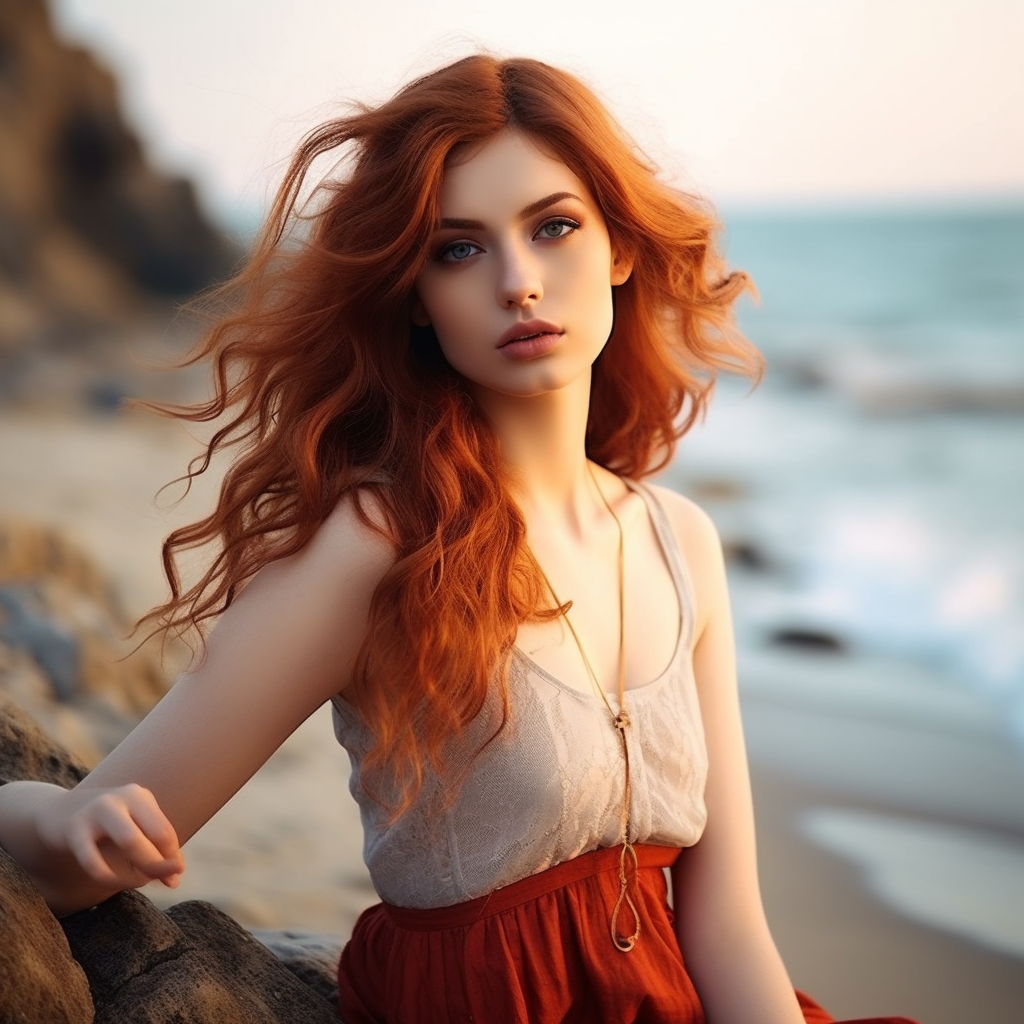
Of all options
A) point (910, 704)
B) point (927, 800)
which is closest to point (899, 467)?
point (910, 704)

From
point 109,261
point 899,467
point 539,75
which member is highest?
point 539,75

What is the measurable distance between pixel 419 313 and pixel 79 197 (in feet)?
66.1

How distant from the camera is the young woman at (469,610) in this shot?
1906mm

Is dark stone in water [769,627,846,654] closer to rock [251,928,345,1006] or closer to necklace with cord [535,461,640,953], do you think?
rock [251,928,345,1006]

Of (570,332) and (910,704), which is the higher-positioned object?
(570,332)

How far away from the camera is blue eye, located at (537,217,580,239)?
2.08 meters

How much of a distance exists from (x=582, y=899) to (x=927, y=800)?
274 cm

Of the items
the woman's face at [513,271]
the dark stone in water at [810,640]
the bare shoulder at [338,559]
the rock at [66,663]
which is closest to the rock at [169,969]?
the bare shoulder at [338,559]

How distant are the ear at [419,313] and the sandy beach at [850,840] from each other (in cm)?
83

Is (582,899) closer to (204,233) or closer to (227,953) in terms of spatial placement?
(227,953)

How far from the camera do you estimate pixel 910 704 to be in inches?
210

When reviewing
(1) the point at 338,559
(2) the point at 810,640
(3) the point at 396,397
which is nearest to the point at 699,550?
(3) the point at 396,397

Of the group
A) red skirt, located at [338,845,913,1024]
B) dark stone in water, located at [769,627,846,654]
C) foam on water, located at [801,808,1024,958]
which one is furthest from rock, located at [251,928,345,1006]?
dark stone in water, located at [769,627,846,654]

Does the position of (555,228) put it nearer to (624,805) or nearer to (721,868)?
(624,805)
